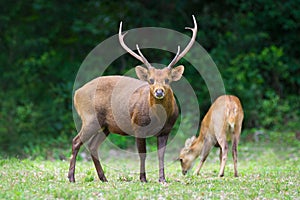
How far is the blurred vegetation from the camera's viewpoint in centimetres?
1703

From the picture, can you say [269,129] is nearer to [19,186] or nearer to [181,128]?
[181,128]

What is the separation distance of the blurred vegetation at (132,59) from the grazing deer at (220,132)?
5.53 metres

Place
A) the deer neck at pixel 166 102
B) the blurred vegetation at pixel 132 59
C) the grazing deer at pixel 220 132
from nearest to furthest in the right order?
the deer neck at pixel 166 102
the grazing deer at pixel 220 132
the blurred vegetation at pixel 132 59

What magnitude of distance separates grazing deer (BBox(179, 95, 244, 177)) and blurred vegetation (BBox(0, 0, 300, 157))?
5.53 meters

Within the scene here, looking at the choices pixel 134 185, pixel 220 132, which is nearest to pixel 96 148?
pixel 134 185

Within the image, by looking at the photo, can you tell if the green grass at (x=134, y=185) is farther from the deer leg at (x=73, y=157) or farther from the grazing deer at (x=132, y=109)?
the grazing deer at (x=132, y=109)

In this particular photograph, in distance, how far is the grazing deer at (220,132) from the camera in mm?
10602

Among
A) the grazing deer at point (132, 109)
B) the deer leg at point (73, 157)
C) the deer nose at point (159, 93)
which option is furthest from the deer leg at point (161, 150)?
the deer leg at point (73, 157)

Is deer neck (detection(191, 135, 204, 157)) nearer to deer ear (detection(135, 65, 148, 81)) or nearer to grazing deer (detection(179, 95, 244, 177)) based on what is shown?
grazing deer (detection(179, 95, 244, 177))

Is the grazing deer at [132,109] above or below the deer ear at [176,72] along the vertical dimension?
below

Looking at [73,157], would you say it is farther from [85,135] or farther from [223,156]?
[223,156]

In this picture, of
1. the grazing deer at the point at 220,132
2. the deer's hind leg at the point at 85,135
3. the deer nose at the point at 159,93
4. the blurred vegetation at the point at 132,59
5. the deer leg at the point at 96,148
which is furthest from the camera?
the blurred vegetation at the point at 132,59

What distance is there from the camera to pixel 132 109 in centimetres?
874

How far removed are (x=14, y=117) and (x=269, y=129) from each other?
299 inches
